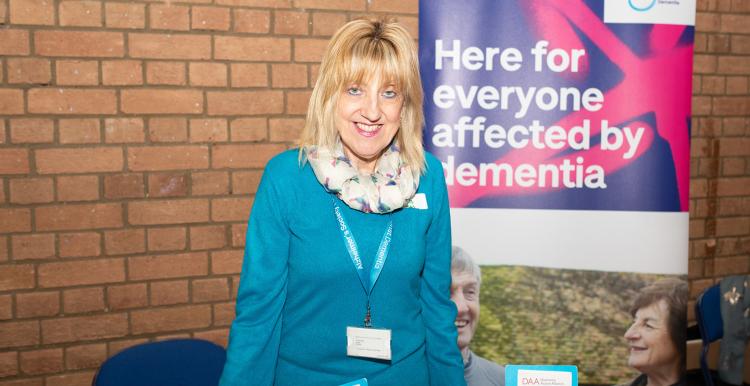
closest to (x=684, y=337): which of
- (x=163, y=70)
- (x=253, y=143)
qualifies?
(x=253, y=143)

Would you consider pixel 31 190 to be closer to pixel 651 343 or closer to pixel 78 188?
pixel 78 188

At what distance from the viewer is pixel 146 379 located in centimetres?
190

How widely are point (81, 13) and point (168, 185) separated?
0.67 meters

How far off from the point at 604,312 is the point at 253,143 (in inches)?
63.3

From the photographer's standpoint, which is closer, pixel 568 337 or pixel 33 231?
pixel 33 231

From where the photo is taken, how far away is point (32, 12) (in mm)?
2197

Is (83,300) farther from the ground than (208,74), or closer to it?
closer to it

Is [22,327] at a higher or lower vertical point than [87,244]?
lower

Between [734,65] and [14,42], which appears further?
[734,65]

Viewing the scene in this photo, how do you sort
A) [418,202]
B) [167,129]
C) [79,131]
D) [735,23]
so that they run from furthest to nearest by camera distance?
[735,23] → [167,129] → [79,131] → [418,202]

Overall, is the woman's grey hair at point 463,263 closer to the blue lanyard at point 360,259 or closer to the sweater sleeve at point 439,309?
the sweater sleeve at point 439,309

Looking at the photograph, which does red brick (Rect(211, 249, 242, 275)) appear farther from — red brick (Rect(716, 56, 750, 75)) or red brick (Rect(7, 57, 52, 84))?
red brick (Rect(716, 56, 750, 75))

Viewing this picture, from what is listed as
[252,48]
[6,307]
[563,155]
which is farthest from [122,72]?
[563,155]

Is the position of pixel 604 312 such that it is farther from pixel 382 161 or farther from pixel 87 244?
pixel 87 244
